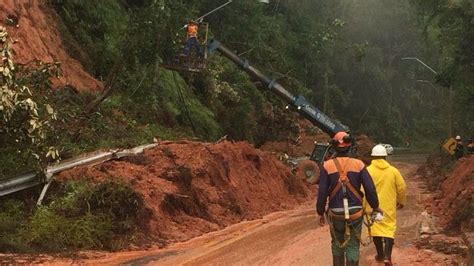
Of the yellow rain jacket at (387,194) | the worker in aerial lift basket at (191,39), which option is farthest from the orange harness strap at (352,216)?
the worker in aerial lift basket at (191,39)

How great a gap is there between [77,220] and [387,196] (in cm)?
551

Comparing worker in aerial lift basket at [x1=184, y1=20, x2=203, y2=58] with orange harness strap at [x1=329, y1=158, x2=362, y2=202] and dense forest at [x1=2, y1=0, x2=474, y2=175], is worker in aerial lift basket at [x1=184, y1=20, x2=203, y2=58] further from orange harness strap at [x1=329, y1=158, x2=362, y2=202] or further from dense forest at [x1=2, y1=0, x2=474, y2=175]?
orange harness strap at [x1=329, y1=158, x2=362, y2=202]

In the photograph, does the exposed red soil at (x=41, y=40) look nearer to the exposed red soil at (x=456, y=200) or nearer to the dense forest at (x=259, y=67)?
the dense forest at (x=259, y=67)

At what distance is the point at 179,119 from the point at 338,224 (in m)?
19.1

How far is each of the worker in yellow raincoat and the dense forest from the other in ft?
20.3

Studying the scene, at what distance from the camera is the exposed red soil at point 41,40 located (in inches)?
696

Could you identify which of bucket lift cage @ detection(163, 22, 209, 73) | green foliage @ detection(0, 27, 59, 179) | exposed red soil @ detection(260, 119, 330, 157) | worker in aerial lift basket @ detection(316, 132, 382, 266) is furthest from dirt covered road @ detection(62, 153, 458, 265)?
exposed red soil @ detection(260, 119, 330, 157)

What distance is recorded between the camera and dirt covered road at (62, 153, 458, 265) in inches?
399

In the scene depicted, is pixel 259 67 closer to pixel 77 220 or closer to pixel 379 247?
pixel 77 220

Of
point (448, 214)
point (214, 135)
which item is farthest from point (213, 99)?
point (448, 214)

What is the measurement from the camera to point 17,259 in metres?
8.79

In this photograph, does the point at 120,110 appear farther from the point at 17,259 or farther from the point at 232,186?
the point at 17,259

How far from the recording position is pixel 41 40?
18.9 m

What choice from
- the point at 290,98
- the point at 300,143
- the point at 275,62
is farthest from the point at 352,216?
the point at 275,62
